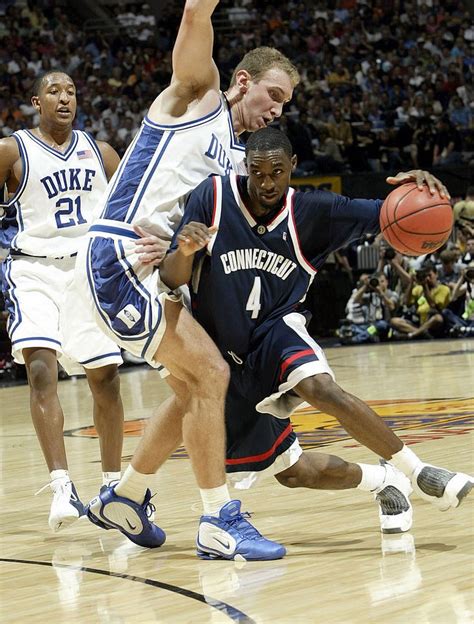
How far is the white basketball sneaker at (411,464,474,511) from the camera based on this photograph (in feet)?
13.5

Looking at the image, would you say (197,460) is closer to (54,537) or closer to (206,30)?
(54,537)

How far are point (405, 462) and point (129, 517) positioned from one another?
1.09 m

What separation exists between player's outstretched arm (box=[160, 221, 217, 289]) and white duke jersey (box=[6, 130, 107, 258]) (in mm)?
1505

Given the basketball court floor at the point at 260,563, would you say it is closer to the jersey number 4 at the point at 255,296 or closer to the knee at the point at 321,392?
the knee at the point at 321,392

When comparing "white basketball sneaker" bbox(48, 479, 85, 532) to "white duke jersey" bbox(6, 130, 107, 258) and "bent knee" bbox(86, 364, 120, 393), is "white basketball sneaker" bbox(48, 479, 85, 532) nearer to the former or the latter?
"bent knee" bbox(86, 364, 120, 393)

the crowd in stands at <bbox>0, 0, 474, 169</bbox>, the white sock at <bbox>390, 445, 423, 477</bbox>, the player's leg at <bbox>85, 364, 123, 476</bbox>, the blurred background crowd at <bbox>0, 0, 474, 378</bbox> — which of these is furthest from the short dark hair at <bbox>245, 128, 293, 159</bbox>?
the crowd in stands at <bbox>0, 0, 474, 169</bbox>

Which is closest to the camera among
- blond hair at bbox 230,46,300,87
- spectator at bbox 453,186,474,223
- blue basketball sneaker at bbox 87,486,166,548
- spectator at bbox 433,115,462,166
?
blue basketball sneaker at bbox 87,486,166,548

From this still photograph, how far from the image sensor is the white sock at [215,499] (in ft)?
13.5

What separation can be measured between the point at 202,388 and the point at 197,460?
263 mm

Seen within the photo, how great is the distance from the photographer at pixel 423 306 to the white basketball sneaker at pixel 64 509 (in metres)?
10.8

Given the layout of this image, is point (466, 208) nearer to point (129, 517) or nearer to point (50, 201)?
point (50, 201)

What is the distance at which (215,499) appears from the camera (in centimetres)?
411

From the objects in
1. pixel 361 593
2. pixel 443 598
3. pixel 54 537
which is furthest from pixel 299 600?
pixel 54 537

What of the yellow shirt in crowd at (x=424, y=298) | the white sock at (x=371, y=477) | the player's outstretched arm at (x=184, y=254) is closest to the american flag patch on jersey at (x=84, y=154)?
the player's outstretched arm at (x=184, y=254)
